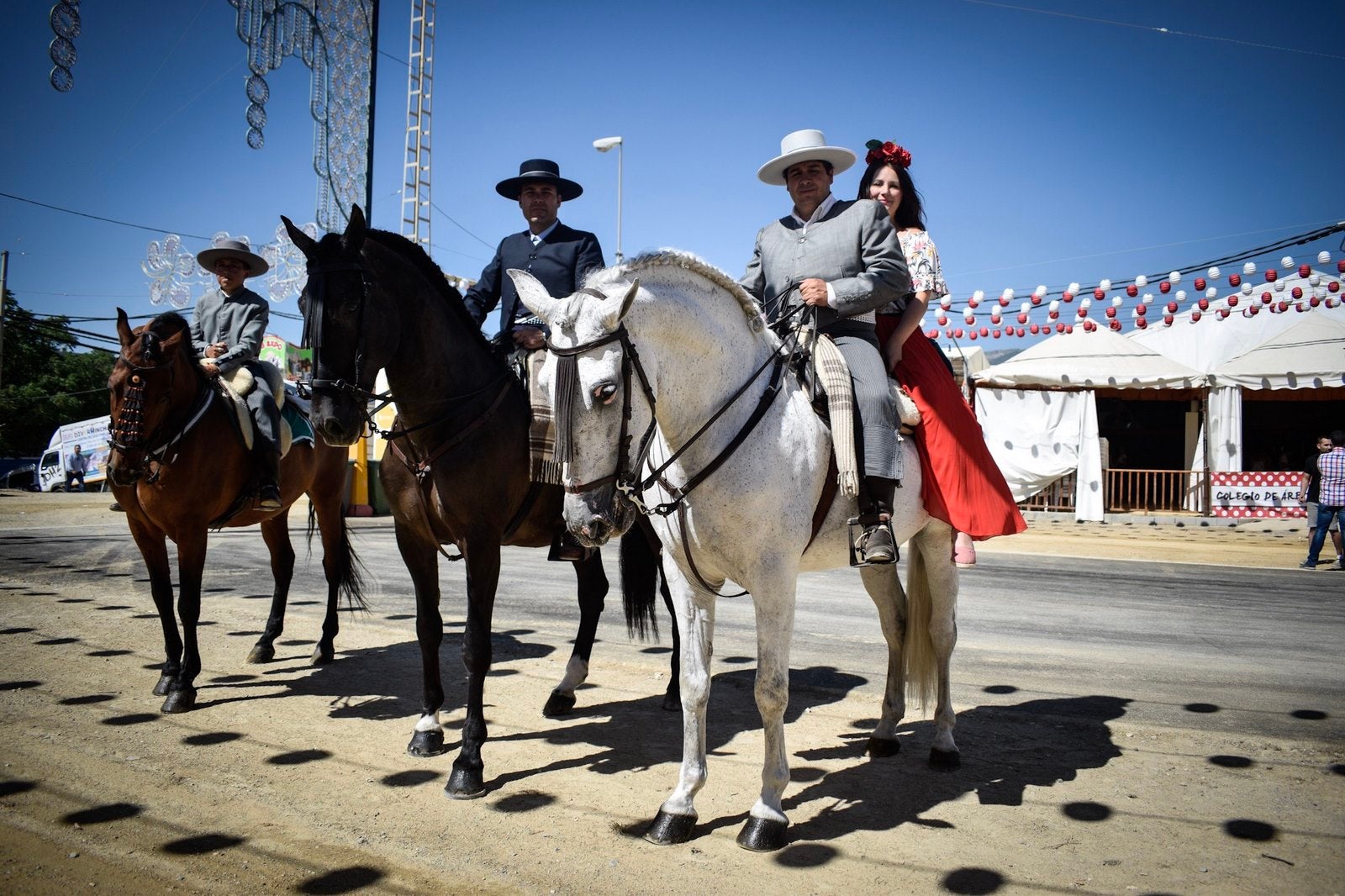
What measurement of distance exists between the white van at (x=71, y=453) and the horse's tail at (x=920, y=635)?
33792 millimetres

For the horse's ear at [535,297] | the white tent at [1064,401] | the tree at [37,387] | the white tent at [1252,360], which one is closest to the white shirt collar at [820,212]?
the horse's ear at [535,297]

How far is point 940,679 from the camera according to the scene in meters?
3.94

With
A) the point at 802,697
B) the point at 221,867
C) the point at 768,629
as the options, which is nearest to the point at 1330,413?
the point at 802,697

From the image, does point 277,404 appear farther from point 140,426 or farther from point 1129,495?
point 1129,495

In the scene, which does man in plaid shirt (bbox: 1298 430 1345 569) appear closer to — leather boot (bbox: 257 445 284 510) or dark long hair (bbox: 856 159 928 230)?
dark long hair (bbox: 856 159 928 230)

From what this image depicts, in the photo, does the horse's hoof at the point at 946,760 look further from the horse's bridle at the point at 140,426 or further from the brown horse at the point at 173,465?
the horse's bridle at the point at 140,426

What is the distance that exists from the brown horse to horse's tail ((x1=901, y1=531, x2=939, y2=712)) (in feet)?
13.2

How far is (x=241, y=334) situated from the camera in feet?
18.3

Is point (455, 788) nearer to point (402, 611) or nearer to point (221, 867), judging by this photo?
point (221, 867)

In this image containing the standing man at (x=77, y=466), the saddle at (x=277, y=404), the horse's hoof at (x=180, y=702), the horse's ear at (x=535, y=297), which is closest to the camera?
the horse's ear at (x=535, y=297)

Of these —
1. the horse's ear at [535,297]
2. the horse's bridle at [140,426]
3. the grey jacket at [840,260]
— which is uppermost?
the grey jacket at [840,260]

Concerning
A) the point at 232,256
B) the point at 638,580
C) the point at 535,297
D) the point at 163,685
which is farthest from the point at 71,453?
the point at 535,297

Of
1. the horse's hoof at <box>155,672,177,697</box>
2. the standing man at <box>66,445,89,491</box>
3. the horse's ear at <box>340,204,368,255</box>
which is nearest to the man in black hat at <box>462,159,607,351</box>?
the horse's ear at <box>340,204,368,255</box>

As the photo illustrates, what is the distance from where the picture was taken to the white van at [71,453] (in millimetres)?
29828
